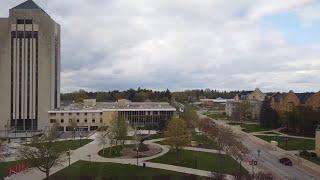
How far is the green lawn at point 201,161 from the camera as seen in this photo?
56.4 metres

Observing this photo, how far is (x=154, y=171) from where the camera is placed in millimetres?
54562

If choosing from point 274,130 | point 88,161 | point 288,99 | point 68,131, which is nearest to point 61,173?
point 88,161

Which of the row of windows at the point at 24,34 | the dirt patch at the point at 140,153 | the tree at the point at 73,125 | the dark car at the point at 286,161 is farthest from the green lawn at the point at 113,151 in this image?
the row of windows at the point at 24,34

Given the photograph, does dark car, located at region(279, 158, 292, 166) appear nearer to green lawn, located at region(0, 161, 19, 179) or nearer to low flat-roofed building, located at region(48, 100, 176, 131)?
green lawn, located at region(0, 161, 19, 179)

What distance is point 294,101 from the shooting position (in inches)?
4380

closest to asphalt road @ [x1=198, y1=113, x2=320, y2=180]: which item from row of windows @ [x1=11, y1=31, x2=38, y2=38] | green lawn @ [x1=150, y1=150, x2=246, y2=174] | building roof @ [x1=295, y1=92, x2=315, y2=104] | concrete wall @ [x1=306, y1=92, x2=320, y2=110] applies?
green lawn @ [x1=150, y1=150, x2=246, y2=174]

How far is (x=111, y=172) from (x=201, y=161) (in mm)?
13968

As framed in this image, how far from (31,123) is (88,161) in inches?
1871

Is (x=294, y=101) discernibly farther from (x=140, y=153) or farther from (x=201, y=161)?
(x=201, y=161)

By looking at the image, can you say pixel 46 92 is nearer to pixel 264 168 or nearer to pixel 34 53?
pixel 34 53

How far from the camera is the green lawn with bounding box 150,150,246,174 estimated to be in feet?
185

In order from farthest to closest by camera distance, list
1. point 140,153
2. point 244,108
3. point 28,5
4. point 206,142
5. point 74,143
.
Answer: point 244,108 → point 28,5 → point 74,143 → point 206,142 → point 140,153

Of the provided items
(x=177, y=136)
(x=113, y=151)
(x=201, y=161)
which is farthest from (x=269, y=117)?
(x=201, y=161)

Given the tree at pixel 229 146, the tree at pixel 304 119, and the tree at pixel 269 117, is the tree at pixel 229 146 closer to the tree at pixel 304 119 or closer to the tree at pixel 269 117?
the tree at pixel 304 119
